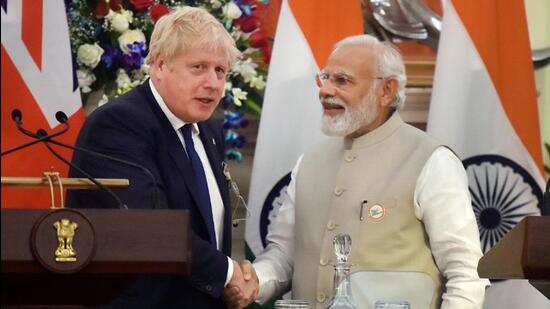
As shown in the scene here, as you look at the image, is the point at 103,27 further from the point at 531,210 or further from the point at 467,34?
the point at 531,210

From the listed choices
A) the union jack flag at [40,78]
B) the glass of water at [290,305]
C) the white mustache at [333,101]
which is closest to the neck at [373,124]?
the white mustache at [333,101]

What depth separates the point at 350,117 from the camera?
4.45m

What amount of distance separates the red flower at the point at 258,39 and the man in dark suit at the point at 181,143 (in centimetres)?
99

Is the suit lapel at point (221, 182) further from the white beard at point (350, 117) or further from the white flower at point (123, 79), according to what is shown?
the white flower at point (123, 79)

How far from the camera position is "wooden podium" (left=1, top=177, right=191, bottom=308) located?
248 cm

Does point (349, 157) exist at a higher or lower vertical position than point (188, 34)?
lower

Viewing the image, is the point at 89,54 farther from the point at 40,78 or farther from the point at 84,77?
the point at 40,78

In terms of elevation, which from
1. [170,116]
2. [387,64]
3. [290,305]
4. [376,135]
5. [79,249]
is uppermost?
[387,64]

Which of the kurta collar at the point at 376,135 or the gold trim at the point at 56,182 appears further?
the kurta collar at the point at 376,135

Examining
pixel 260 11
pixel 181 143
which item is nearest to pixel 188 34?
pixel 181 143

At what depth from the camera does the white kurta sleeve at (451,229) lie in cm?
418

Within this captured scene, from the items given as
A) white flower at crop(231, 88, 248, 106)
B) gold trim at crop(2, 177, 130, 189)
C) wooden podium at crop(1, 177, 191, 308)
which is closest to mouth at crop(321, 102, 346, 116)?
white flower at crop(231, 88, 248, 106)

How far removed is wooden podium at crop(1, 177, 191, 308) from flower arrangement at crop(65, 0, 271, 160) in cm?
213

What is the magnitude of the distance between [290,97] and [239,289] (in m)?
1.32
